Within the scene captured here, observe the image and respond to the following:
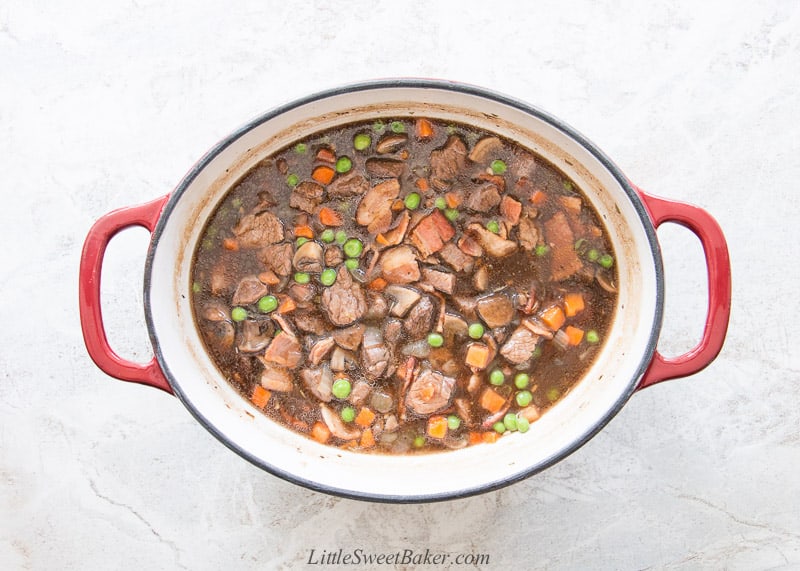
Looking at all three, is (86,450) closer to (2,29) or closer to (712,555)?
(2,29)

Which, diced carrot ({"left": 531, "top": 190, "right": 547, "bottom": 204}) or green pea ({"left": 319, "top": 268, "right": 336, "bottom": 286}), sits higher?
diced carrot ({"left": 531, "top": 190, "right": 547, "bottom": 204})

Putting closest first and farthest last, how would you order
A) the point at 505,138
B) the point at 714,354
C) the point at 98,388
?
1. the point at 714,354
2. the point at 505,138
3. the point at 98,388

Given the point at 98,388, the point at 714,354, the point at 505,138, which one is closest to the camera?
the point at 714,354

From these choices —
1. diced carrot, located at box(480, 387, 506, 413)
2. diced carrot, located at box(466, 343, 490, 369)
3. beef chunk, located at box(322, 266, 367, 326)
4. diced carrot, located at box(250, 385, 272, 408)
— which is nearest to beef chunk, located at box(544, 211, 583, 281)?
diced carrot, located at box(466, 343, 490, 369)

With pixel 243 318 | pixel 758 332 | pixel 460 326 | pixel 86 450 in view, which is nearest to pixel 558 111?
pixel 460 326

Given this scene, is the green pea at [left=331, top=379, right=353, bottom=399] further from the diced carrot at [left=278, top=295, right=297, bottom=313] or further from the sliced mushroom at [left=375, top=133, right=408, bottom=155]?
the sliced mushroom at [left=375, top=133, right=408, bottom=155]

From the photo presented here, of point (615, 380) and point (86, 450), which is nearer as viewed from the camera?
point (615, 380)
